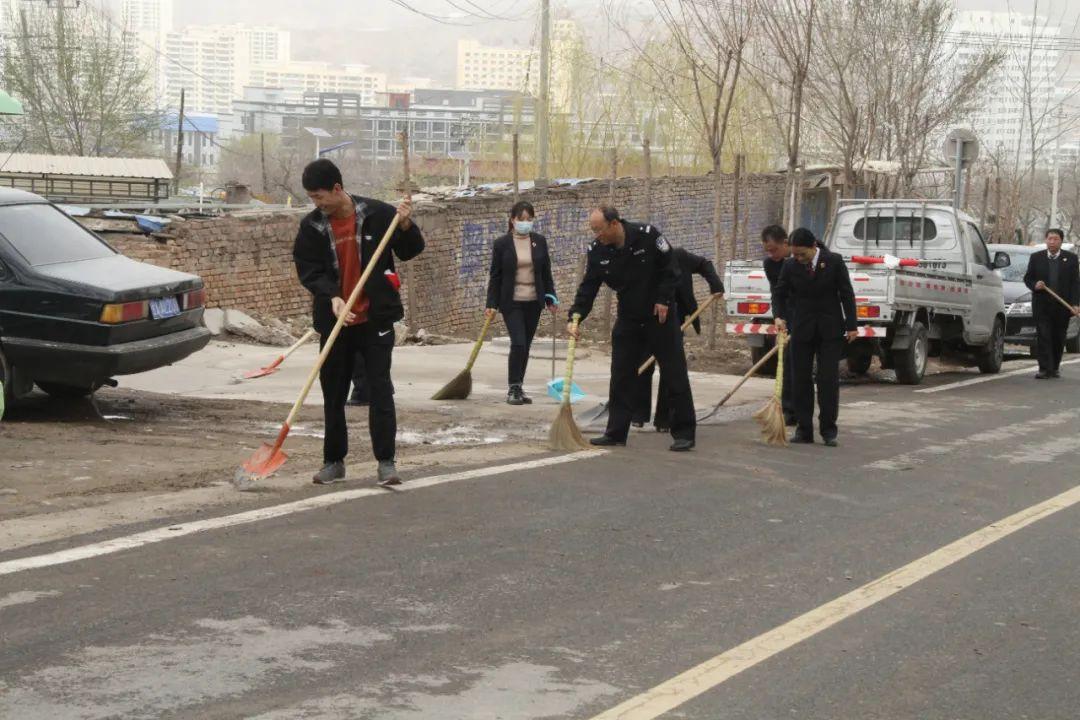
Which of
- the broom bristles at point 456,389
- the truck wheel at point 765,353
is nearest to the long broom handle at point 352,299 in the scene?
the broom bristles at point 456,389

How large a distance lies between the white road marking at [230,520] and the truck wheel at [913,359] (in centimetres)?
799

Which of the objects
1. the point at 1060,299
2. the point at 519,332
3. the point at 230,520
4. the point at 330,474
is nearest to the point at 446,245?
the point at 1060,299

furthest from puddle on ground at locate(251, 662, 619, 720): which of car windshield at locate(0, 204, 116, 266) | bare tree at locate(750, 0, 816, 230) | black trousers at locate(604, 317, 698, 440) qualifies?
bare tree at locate(750, 0, 816, 230)

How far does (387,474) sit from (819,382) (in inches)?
172

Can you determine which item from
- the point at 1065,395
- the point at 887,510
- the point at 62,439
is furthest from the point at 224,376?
the point at 1065,395

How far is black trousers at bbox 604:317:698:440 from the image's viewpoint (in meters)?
10.7

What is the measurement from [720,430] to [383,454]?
169 inches

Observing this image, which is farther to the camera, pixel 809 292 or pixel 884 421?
pixel 884 421

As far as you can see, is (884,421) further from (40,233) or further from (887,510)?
(40,233)

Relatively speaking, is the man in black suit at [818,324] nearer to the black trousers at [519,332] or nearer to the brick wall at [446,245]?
the black trousers at [519,332]

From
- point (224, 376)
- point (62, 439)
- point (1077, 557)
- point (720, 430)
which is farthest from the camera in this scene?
point (224, 376)

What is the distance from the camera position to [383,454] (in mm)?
8641

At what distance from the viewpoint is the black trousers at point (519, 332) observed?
13312 mm

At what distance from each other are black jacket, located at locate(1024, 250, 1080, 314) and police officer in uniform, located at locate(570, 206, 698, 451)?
29.6 feet
